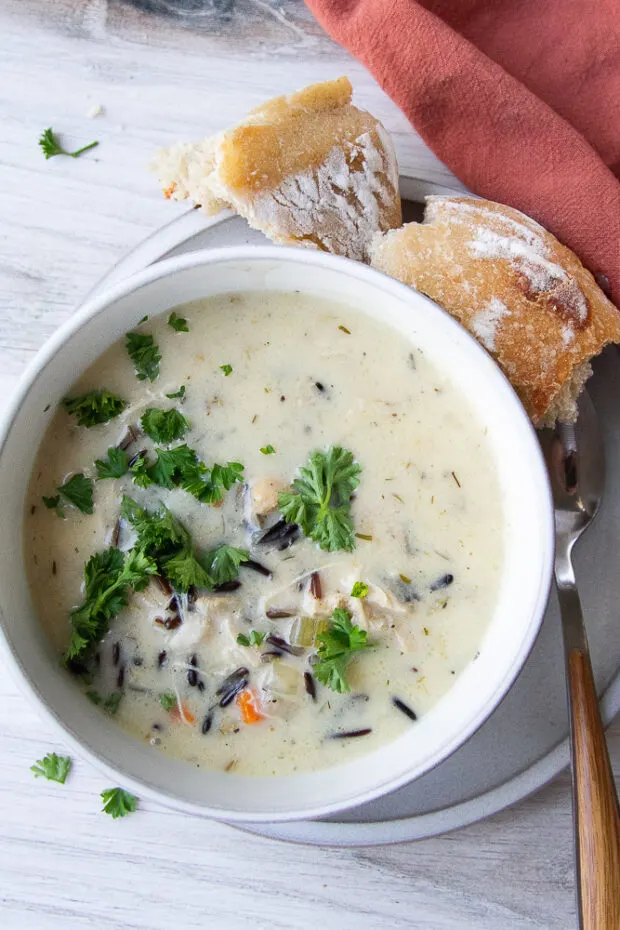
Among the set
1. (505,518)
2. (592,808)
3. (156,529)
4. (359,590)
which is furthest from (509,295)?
(592,808)

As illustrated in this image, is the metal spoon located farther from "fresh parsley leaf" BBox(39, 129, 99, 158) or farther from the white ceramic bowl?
"fresh parsley leaf" BBox(39, 129, 99, 158)

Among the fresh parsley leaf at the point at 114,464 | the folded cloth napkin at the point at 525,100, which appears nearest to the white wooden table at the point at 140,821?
the folded cloth napkin at the point at 525,100

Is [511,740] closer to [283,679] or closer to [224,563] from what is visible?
[283,679]

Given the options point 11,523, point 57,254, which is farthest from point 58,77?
point 11,523

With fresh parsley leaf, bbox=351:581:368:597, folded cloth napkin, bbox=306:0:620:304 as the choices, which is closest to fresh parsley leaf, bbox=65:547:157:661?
fresh parsley leaf, bbox=351:581:368:597

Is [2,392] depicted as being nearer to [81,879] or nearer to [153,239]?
[153,239]

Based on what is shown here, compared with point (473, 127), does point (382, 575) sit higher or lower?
lower

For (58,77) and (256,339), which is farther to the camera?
(58,77)
